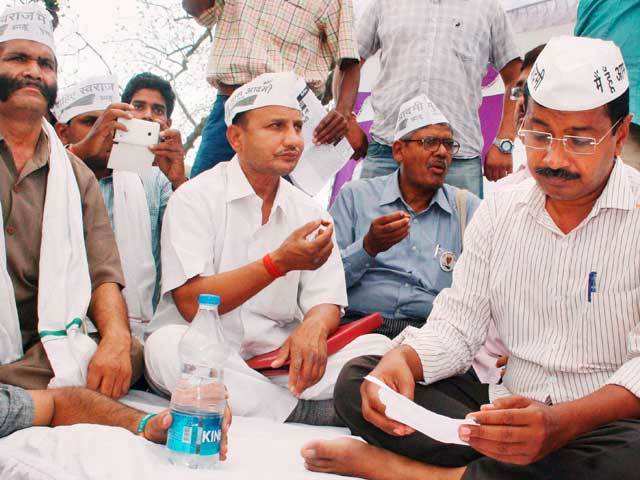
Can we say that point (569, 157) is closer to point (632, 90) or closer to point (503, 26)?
point (632, 90)

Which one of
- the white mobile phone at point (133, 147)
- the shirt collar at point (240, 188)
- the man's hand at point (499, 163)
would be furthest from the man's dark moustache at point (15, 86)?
the man's hand at point (499, 163)

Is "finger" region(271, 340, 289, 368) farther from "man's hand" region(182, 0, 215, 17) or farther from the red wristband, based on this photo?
"man's hand" region(182, 0, 215, 17)

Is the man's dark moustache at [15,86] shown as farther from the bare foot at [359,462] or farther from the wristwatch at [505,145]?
the wristwatch at [505,145]

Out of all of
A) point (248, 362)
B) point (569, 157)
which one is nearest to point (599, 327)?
point (569, 157)

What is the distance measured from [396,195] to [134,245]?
1.48 meters

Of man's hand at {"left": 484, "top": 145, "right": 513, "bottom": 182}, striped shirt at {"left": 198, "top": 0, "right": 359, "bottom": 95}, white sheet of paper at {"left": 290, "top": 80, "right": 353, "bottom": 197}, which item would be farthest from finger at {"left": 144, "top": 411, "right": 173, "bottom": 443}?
man's hand at {"left": 484, "top": 145, "right": 513, "bottom": 182}

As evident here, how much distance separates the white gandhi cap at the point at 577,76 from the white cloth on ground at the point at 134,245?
2501mm

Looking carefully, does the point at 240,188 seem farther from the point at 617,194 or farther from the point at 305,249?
the point at 617,194

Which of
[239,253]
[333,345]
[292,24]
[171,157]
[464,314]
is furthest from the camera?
[292,24]

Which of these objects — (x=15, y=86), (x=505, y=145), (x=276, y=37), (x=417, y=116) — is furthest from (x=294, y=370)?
(x=505, y=145)

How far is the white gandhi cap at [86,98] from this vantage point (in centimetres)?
475

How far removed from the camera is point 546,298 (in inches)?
98.2

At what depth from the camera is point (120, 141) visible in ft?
13.4

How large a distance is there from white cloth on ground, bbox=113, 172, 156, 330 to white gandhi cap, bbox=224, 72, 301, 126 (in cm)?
77
